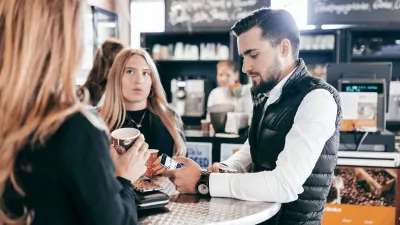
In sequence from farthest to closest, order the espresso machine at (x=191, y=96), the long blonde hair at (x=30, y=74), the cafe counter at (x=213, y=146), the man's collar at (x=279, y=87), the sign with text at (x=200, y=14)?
the espresso machine at (x=191, y=96), the sign with text at (x=200, y=14), the cafe counter at (x=213, y=146), the man's collar at (x=279, y=87), the long blonde hair at (x=30, y=74)

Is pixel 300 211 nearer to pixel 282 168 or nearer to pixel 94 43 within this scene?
pixel 282 168

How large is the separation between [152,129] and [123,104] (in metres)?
0.25

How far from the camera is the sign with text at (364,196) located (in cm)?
344

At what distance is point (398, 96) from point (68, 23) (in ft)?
17.5

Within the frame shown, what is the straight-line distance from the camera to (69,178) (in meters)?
1.02

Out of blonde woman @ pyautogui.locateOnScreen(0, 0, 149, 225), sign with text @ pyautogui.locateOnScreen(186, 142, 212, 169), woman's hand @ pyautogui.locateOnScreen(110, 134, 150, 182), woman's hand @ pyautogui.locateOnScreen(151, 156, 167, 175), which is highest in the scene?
blonde woman @ pyautogui.locateOnScreen(0, 0, 149, 225)

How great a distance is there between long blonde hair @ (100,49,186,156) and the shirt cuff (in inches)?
47.4

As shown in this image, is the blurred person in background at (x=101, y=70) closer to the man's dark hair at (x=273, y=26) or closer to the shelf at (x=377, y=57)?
the man's dark hair at (x=273, y=26)

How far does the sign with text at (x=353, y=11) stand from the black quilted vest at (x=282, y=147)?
2.91 m

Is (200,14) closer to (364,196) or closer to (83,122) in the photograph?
(364,196)

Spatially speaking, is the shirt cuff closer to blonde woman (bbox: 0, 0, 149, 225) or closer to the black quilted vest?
the black quilted vest

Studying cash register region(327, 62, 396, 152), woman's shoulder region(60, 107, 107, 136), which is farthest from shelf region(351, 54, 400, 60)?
woman's shoulder region(60, 107, 107, 136)

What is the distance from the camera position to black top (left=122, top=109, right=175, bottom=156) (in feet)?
9.24

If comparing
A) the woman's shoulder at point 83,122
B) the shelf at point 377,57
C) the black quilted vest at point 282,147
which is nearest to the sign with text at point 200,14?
the shelf at point 377,57
